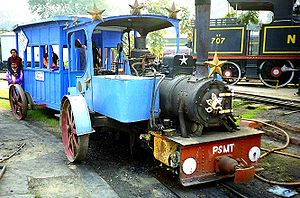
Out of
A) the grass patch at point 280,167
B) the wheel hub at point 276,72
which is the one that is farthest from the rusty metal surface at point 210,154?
the wheel hub at point 276,72

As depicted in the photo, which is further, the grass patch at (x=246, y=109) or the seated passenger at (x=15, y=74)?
the seated passenger at (x=15, y=74)

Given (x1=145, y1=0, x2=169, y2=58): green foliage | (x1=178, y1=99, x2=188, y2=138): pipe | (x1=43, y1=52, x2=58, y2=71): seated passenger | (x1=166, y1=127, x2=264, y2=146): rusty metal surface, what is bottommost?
(x1=166, y1=127, x2=264, y2=146): rusty metal surface

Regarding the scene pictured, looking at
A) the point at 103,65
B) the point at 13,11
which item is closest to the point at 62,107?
the point at 103,65

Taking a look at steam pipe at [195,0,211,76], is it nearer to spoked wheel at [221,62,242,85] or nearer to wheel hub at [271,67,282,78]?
wheel hub at [271,67,282,78]

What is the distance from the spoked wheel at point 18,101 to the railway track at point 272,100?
232 inches

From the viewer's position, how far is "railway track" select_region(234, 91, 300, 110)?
8422 millimetres

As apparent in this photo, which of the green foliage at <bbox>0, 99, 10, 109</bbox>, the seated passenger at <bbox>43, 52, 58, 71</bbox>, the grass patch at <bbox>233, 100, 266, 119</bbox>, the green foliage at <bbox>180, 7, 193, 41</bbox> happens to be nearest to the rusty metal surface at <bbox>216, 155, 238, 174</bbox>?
the grass patch at <bbox>233, 100, 266, 119</bbox>

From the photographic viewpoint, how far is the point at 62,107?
18.4ft

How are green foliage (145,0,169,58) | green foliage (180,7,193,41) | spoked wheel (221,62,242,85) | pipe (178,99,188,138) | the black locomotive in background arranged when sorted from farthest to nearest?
green foliage (180,7,193,41)
green foliage (145,0,169,58)
spoked wheel (221,62,242,85)
the black locomotive in background
pipe (178,99,188,138)

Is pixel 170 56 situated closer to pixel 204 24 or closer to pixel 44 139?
pixel 204 24

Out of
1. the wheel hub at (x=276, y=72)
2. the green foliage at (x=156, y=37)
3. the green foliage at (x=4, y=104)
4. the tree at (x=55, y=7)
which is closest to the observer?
the green foliage at (x=4, y=104)

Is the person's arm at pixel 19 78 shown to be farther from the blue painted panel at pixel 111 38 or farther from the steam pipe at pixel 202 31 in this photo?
the steam pipe at pixel 202 31

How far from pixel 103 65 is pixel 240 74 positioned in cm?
796

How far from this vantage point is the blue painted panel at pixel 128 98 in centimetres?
441
